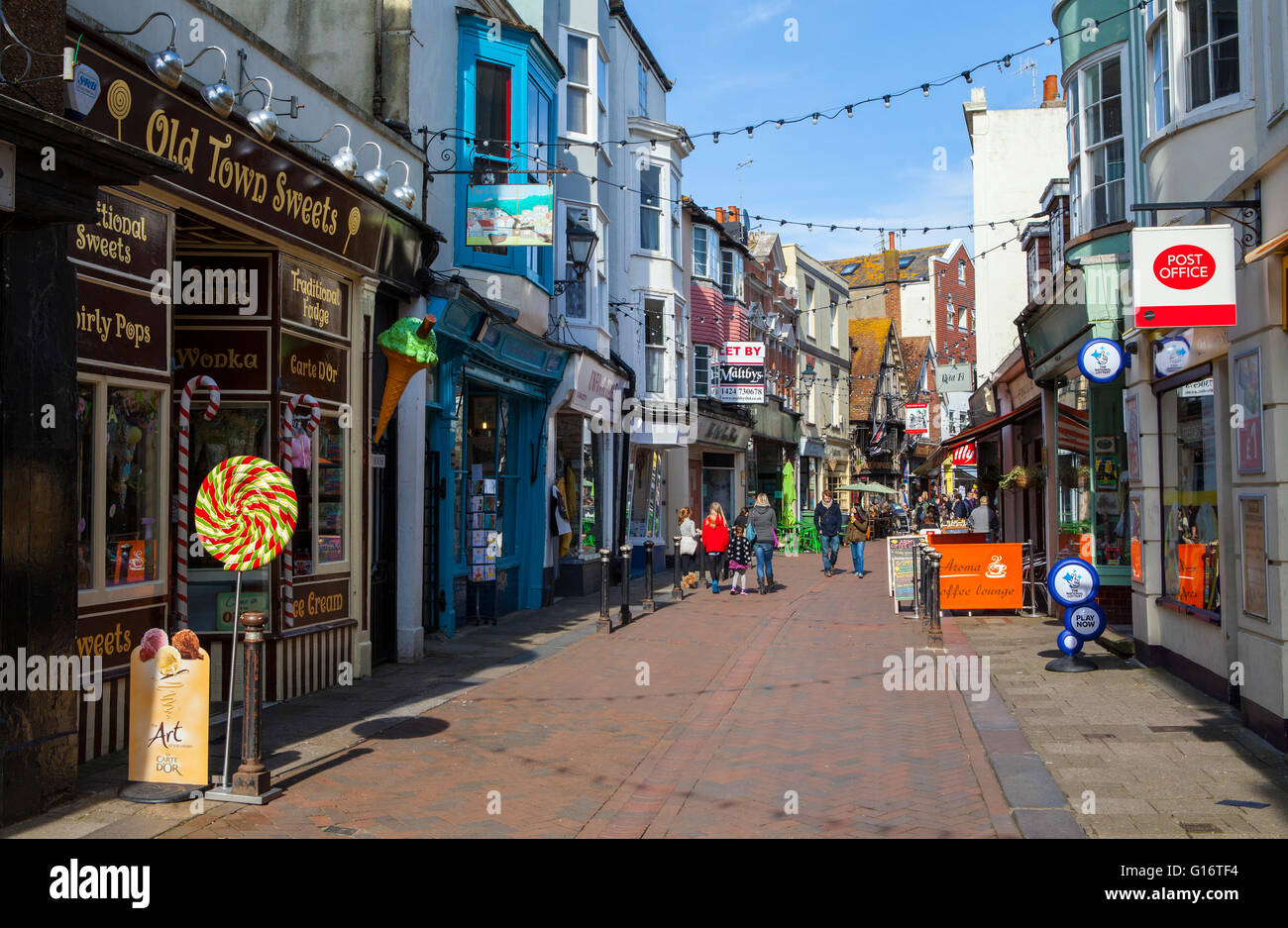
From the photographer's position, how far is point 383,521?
37.7 ft

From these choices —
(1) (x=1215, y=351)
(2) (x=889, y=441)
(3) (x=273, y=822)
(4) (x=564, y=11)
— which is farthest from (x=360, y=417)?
(2) (x=889, y=441)

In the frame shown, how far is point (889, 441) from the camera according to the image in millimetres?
64250

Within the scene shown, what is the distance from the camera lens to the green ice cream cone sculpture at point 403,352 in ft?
35.4

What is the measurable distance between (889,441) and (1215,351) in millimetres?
56342

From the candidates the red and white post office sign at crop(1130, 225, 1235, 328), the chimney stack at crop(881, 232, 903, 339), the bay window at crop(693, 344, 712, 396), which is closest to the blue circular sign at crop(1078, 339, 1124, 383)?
the red and white post office sign at crop(1130, 225, 1235, 328)

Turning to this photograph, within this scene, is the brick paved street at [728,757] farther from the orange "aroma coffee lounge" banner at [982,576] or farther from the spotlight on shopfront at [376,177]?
the spotlight on shopfront at [376,177]

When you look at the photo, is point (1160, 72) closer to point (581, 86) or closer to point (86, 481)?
point (86, 481)

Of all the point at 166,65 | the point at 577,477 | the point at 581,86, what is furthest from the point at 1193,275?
the point at 581,86

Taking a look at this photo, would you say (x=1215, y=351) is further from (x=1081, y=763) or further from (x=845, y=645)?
(x=845, y=645)

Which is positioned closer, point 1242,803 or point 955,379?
point 1242,803

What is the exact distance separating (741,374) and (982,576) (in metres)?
16.1

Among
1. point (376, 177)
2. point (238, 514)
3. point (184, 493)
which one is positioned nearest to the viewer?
point (238, 514)

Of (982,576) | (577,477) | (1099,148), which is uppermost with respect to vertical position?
(1099,148)

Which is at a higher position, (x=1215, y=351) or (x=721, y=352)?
(x=721, y=352)
